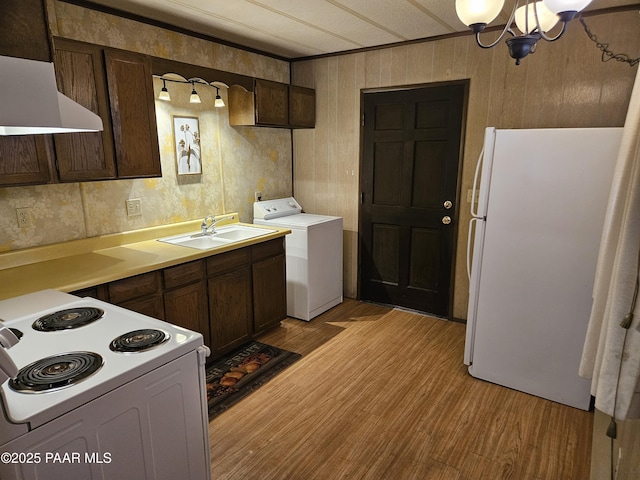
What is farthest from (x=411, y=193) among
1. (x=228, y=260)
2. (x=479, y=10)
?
(x=479, y=10)

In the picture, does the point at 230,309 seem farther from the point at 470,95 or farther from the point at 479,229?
the point at 470,95

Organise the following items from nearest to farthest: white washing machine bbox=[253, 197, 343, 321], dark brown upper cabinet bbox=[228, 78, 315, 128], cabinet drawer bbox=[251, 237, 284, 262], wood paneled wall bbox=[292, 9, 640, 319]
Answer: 1. wood paneled wall bbox=[292, 9, 640, 319]
2. cabinet drawer bbox=[251, 237, 284, 262]
3. dark brown upper cabinet bbox=[228, 78, 315, 128]
4. white washing machine bbox=[253, 197, 343, 321]

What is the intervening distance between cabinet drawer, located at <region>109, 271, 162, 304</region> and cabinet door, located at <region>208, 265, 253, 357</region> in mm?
440

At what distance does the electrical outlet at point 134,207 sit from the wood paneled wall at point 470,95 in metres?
1.83

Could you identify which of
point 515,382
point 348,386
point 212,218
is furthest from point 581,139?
point 212,218

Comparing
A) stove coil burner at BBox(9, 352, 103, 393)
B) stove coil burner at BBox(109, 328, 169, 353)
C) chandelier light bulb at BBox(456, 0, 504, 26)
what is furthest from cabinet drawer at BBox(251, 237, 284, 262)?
chandelier light bulb at BBox(456, 0, 504, 26)

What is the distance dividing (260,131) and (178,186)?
1.07m

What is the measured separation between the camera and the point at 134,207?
9.47ft

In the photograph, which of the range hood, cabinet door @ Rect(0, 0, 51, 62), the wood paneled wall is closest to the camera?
the range hood

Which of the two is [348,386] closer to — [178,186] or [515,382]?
[515,382]

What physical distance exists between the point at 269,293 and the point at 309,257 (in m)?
0.49

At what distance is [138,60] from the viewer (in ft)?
8.14

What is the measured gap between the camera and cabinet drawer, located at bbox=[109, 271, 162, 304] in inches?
86.4

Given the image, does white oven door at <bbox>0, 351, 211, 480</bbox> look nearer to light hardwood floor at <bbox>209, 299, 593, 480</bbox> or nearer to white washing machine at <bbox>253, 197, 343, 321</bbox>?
light hardwood floor at <bbox>209, 299, 593, 480</bbox>
